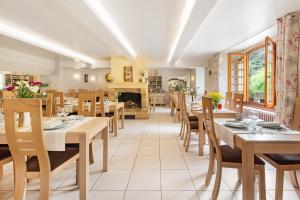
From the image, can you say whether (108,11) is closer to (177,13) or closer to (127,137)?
(177,13)

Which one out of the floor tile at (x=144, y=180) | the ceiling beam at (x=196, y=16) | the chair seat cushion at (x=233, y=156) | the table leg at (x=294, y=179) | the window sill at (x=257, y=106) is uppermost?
the ceiling beam at (x=196, y=16)

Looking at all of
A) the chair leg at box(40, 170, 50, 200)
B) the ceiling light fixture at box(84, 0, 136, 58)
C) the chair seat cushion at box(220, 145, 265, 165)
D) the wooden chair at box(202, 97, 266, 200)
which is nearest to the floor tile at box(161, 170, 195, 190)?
the wooden chair at box(202, 97, 266, 200)

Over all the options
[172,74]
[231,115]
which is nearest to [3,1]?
[231,115]

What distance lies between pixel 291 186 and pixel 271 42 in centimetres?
353

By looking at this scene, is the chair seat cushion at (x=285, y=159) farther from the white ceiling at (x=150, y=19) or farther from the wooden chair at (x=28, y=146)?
the white ceiling at (x=150, y=19)

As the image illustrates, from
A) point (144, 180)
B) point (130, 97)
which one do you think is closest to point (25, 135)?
point (144, 180)

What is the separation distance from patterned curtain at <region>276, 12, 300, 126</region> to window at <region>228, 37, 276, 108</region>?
1.04m

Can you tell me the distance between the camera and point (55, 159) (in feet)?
7.02

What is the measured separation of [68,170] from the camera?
3.19 meters

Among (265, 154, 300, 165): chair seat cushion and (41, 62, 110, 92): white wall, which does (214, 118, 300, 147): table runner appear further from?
(41, 62, 110, 92): white wall

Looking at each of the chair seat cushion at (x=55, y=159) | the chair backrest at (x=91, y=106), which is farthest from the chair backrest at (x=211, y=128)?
the chair backrest at (x=91, y=106)

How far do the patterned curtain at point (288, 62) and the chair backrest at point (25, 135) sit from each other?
3709mm

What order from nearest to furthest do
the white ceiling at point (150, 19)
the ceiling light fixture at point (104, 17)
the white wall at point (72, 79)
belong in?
the ceiling light fixture at point (104, 17) < the white ceiling at point (150, 19) < the white wall at point (72, 79)

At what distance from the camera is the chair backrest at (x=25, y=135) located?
1800 millimetres
